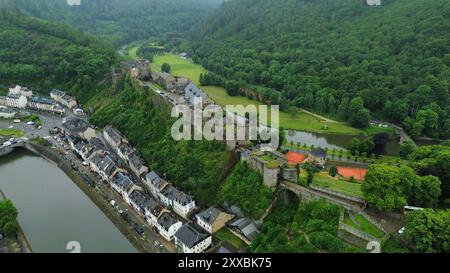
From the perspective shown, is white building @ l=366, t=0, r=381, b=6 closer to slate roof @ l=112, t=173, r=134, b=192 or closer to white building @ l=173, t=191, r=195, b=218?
white building @ l=173, t=191, r=195, b=218

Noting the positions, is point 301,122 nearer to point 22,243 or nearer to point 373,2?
point 22,243

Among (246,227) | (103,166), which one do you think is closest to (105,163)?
(103,166)

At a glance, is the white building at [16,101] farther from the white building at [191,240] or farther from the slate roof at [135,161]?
the white building at [191,240]

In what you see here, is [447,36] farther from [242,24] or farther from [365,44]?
[242,24]

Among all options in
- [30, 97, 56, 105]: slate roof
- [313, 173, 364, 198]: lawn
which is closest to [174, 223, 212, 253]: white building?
[313, 173, 364, 198]: lawn

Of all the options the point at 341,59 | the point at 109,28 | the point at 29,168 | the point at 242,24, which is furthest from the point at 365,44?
the point at 109,28

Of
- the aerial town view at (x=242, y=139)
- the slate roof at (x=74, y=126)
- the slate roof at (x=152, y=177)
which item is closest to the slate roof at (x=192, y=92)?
the aerial town view at (x=242, y=139)
